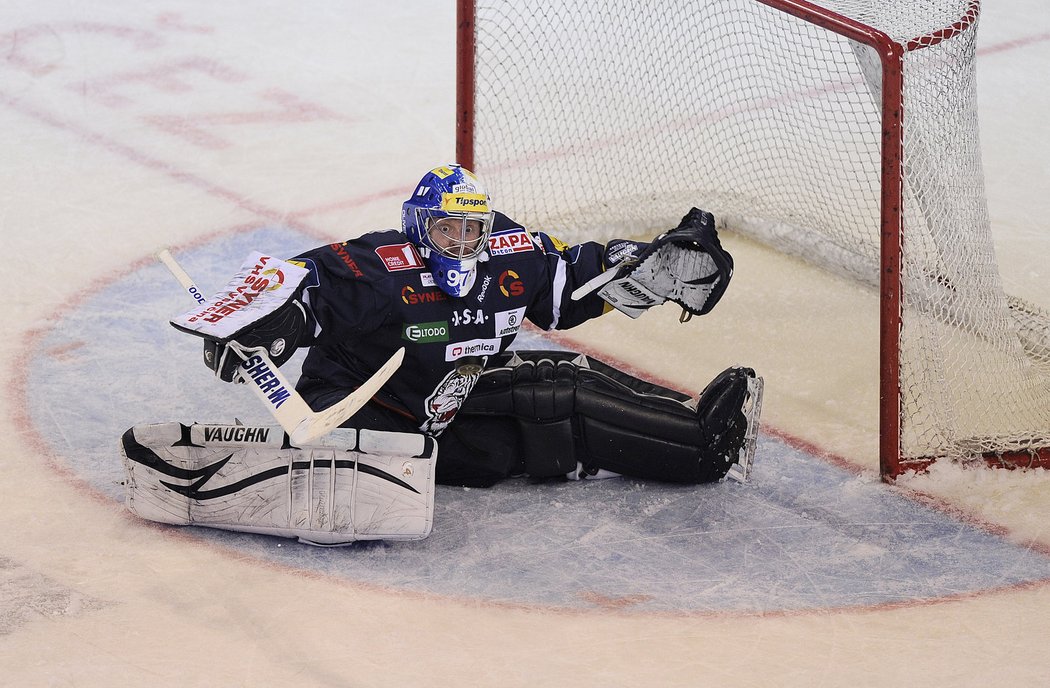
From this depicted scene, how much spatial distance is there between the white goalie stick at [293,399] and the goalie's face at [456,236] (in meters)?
0.35

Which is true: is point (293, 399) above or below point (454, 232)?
below

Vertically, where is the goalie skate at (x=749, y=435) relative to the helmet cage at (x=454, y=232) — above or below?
below

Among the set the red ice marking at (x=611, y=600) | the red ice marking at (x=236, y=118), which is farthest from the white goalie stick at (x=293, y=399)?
the red ice marking at (x=236, y=118)

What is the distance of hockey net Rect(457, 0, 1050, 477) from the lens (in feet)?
11.3

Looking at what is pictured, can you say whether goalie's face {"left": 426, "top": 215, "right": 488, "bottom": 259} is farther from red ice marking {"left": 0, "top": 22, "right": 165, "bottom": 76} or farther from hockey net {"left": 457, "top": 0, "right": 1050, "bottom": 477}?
red ice marking {"left": 0, "top": 22, "right": 165, "bottom": 76}

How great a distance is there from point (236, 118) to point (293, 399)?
3557 millimetres

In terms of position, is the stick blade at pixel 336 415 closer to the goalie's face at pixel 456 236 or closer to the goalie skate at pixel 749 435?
the goalie's face at pixel 456 236

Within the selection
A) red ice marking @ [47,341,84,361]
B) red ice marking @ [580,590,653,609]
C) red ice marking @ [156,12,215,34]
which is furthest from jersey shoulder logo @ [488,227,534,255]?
red ice marking @ [156,12,215,34]

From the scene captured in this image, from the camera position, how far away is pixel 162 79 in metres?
6.56

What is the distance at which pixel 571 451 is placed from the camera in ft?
11.2

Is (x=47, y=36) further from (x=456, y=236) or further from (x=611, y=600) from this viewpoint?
(x=611, y=600)

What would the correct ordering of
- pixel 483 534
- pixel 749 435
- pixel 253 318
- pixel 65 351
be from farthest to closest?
pixel 65 351 < pixel 749 435 < pixel 483 534 < pixel 253 318

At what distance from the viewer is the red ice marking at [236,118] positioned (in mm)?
5926

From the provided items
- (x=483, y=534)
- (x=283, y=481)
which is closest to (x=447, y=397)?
(x=483, y=534)
